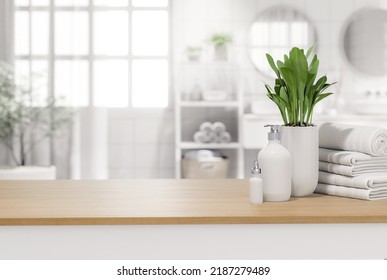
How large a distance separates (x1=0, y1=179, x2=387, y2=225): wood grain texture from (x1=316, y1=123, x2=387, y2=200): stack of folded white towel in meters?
0.04

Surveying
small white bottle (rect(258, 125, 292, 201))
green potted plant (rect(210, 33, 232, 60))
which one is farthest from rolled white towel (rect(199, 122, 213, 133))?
small white bottle (rect(258, 125, 292, 201))

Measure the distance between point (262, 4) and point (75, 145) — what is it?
214 cm

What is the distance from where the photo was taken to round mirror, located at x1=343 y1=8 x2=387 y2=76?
6.03m

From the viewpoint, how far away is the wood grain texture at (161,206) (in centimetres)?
155

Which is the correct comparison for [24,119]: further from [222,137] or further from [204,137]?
[222,137]

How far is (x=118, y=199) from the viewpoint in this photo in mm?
1824

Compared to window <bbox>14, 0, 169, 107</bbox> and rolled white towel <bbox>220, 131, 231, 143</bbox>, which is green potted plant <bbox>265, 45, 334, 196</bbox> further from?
window <bbox>14, 0, 169, 107</bbox>

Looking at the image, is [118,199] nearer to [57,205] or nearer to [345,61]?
[57,205]

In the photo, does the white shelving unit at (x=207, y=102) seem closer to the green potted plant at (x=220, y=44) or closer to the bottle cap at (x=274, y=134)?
the green potted plant at (x=220, y=44)

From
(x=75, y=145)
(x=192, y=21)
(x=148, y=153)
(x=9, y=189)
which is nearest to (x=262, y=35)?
(x=192, y=21)

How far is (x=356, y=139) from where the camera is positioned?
1889 mm

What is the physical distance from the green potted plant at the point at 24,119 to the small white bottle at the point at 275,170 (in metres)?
3.94

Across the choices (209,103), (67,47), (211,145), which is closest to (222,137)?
(211,145)

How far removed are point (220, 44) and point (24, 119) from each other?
1841 millimetres
